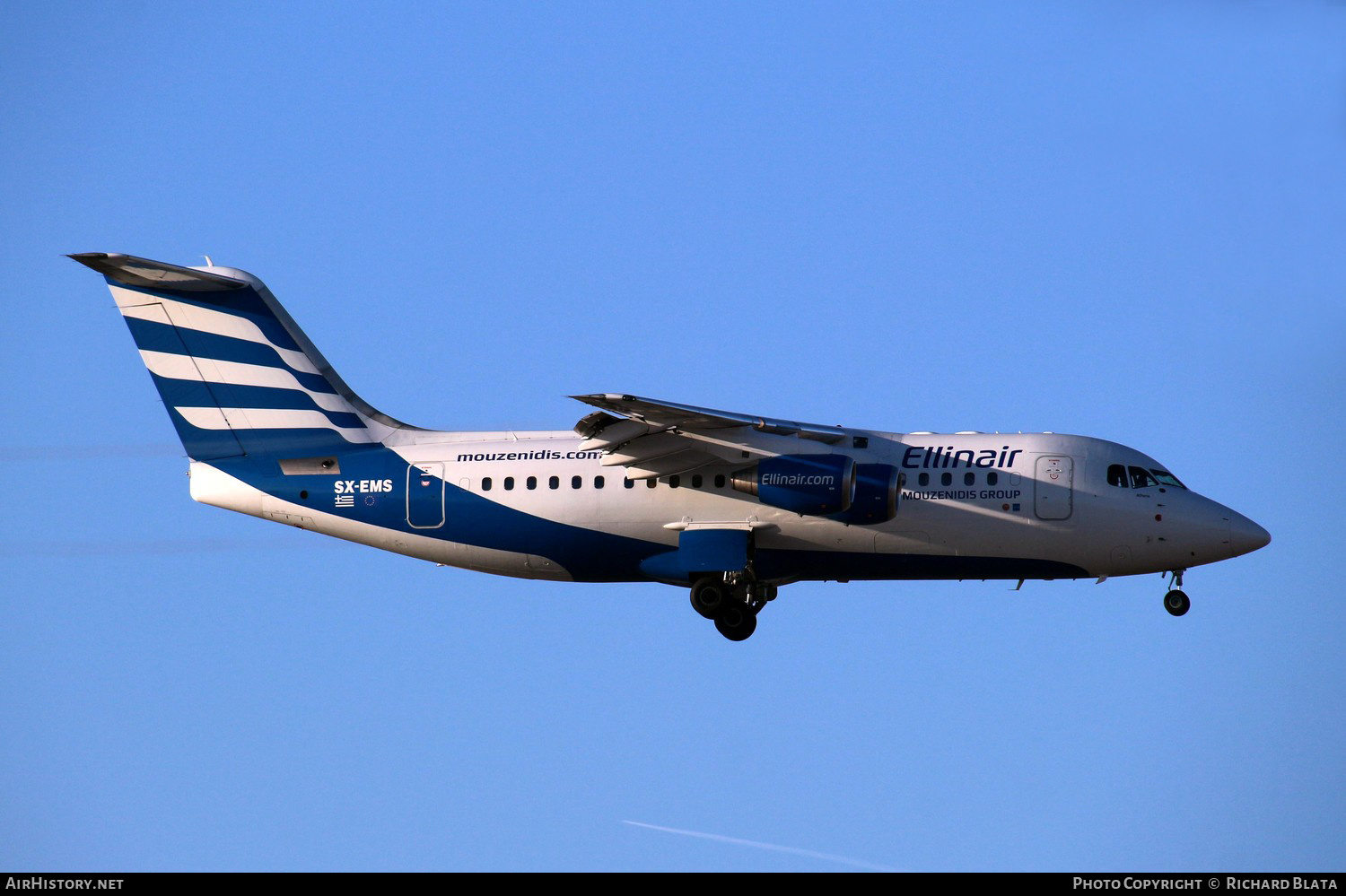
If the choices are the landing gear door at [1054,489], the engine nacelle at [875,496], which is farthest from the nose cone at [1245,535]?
the engine nacelle at [875,496]

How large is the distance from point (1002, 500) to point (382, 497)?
8.40 m

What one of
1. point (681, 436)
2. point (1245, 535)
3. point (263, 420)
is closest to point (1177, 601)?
point (1245, 535)

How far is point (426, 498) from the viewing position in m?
25.1

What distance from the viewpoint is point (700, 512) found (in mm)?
24156

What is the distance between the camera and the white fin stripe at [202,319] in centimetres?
2603

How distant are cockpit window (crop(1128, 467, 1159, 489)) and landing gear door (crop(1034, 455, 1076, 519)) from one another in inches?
30.6

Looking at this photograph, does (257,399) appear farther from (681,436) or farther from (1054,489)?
(1054,489)

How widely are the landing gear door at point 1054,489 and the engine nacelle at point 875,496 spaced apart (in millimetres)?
1808

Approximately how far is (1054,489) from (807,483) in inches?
125

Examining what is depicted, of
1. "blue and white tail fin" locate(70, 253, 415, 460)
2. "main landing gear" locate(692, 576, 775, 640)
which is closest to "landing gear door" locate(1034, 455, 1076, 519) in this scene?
"main landing gear" locate(692, 576, 775, 640)
